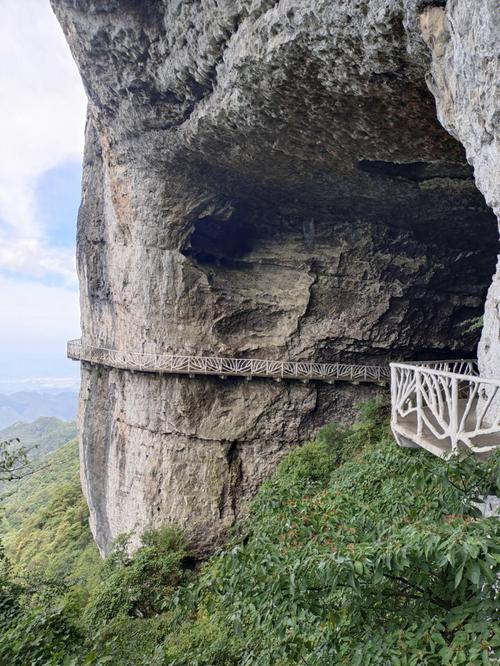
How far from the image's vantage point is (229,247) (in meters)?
14.5

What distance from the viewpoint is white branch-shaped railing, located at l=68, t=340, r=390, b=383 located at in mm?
12750

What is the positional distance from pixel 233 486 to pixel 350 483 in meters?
7.59

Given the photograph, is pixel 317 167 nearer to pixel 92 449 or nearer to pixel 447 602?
pixel 447 602

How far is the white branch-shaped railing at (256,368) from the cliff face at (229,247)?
17.5 inches

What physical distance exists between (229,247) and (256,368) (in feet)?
14.1

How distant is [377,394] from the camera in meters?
13.0

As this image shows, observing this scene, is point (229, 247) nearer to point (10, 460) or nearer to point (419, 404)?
point (10, 460)

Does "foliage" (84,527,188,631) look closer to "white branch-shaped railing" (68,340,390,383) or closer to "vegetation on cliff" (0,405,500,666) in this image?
"white branch-shaped railing" (68,340,390,383)

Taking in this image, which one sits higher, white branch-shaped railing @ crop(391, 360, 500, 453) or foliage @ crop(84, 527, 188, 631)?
white branch-shaped railing @ crop(391, 360, 500, 453)

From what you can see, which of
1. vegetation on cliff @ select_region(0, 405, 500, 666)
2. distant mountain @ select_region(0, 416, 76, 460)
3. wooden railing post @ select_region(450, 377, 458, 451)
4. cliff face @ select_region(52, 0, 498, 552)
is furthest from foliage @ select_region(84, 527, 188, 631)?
distant mountain @ select_region(0, 416, 76, 460)

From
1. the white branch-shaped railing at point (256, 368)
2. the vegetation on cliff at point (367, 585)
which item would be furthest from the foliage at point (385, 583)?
the white branch-shaped railing at point (256, 368)

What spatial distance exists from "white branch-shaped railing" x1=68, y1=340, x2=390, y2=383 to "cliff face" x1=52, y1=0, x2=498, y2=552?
444 mm

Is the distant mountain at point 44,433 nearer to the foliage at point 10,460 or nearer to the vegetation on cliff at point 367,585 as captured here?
the foliage at point 10,460

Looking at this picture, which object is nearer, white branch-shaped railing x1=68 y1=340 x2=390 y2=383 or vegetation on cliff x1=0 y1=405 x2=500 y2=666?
vegetation on cliff x1=0 y1=405 x2=500 y2=666
